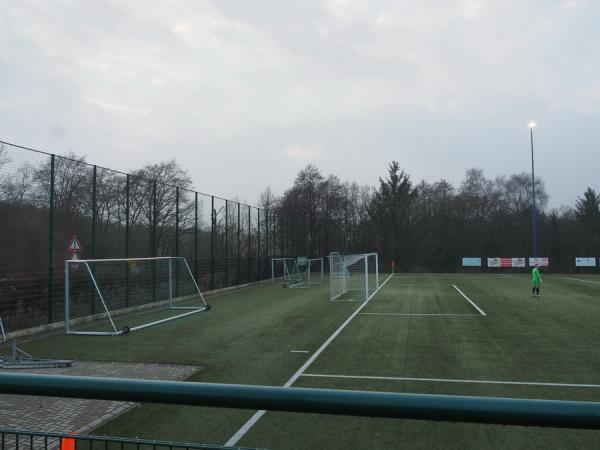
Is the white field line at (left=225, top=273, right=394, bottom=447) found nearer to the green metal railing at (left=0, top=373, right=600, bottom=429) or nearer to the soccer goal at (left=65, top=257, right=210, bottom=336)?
the green metal railing at (left=0, top=373, right=600, bottom=429)

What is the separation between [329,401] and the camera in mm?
1668

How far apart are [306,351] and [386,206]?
2078 inches

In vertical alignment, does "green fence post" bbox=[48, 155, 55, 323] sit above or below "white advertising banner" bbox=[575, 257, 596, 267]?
above

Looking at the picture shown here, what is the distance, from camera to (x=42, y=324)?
13.9m

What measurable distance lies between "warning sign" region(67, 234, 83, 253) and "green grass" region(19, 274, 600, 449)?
12.2 ft

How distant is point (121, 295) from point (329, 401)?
17.4 metres

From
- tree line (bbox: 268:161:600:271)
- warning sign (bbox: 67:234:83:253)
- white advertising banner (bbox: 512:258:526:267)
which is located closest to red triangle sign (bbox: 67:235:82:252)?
warning sign (bbox: 67:234:83:253)

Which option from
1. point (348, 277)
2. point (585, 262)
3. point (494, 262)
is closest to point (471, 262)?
point (494, 262)

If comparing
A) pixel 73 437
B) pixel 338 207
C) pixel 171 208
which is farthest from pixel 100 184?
pixel 338 207

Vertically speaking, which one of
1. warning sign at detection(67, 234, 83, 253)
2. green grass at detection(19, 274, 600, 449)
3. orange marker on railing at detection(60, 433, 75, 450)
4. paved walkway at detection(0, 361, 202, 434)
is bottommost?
green grass at detection(19, 274, 600, 449)

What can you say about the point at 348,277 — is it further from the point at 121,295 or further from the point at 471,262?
the point at 471,262

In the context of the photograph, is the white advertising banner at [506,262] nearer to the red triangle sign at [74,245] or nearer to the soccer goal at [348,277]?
the soccer goal at [348,277]

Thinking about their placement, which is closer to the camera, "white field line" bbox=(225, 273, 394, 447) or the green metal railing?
the green metal railing

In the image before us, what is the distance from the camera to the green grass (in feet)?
20.0
